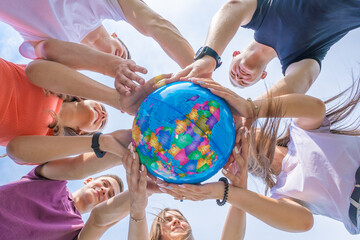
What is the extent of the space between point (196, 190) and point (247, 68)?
2292 millimetres

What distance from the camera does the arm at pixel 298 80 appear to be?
2.35 m

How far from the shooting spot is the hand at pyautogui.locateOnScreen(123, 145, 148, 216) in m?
2.06

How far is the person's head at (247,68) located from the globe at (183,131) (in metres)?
2.03

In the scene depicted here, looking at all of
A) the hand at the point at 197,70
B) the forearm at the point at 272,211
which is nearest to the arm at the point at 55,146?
the hand at the point at 197,70

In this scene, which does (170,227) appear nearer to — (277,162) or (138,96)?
(277,162)

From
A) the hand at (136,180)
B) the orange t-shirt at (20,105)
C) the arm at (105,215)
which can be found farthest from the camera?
the arm at (105,215)

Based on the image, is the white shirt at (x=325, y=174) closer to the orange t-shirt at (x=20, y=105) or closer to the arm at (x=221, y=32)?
the arm at (x=221, y=32)

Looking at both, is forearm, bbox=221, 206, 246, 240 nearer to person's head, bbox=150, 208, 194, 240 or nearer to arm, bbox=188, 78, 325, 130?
person's head, bbox=150, 208, 194, 240

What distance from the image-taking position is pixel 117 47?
357cm

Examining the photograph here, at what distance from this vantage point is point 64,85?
2.25m

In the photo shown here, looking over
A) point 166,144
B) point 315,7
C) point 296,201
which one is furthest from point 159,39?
point 296,201

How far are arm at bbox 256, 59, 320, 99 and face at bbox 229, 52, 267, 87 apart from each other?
814 millimetres

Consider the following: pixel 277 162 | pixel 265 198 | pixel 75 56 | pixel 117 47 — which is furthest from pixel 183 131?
pixel 117 47

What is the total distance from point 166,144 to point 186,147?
14cm
